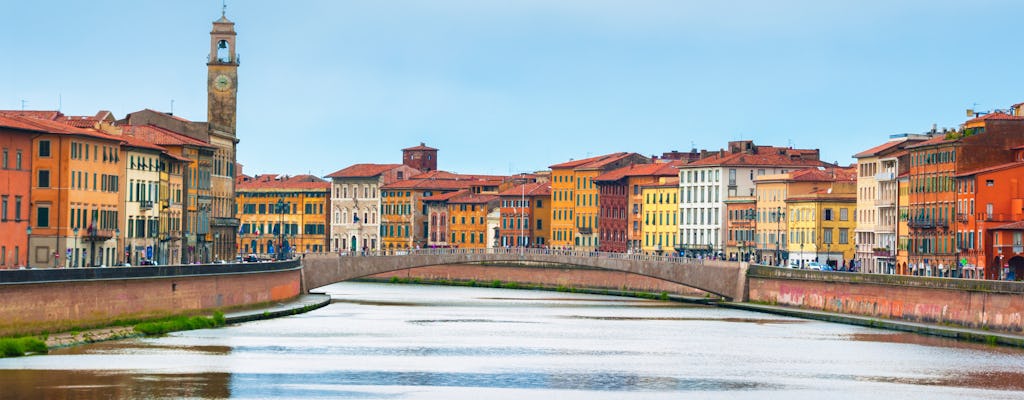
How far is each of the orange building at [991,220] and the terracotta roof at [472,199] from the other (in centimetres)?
9063

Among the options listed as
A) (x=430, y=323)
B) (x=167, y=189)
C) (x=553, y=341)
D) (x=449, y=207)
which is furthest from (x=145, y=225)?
(x=449, y=207)

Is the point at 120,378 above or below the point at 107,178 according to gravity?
below

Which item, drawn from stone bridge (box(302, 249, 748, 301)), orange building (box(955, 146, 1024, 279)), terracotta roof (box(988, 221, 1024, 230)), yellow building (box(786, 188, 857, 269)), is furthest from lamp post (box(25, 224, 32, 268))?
yellow building (box(786, 188, 857, 269))

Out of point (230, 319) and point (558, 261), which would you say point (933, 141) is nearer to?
point (558, 261)

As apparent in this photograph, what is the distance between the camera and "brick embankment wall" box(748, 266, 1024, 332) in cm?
8162

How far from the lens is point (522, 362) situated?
2940 inches

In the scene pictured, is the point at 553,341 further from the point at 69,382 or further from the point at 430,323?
the point at 69,382

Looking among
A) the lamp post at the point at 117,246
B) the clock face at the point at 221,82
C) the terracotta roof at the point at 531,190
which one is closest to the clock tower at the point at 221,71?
the clock face at the point at 221,82

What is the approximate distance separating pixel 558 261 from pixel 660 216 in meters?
42.7

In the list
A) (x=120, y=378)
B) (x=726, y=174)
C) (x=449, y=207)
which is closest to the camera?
(x=120, y=378)

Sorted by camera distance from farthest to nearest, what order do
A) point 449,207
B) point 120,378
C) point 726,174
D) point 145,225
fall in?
1. point 449,207
2. point 726,174
3. point 145,225
4. point 120,378

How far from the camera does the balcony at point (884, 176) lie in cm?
12388

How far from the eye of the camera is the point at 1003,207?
102 meters

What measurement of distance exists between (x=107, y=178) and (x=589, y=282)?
44.8m
